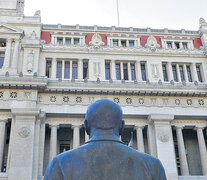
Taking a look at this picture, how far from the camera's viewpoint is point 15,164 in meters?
23.6

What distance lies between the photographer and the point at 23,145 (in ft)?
80.6

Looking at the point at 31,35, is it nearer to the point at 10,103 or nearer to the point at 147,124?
the point at 10,103

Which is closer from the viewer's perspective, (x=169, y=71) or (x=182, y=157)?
(x=182, y=157)

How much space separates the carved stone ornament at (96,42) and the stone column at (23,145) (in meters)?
9.78

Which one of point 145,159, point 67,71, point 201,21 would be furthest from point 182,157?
point 145,159

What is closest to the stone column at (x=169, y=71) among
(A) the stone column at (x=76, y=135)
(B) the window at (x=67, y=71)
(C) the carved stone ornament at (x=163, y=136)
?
(C) the carved stone ornament at (x=163, y=136)

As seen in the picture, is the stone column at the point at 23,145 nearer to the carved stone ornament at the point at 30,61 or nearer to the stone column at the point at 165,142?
the carved stone ornament at the point at 30,61

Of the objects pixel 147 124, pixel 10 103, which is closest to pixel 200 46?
pixel 147 124

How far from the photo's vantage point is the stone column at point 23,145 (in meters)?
23.4

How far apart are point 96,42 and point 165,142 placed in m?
12.7

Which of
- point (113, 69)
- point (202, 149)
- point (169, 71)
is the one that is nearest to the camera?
point (202, 149)

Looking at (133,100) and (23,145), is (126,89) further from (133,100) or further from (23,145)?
(23,145)

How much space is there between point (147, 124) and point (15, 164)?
1233 centimetres

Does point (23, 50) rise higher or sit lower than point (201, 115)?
higher
